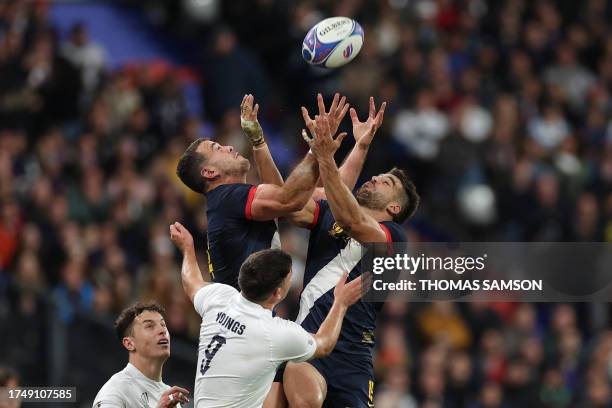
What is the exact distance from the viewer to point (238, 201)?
9984mm

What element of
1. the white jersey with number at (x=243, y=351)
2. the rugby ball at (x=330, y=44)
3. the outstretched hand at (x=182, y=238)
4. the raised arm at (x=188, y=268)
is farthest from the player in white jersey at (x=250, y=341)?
the rugby ball at (x=330, y=44)

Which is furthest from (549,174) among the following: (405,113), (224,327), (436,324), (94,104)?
(224,327)

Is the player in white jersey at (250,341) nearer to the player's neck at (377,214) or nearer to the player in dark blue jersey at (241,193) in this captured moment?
the player in dark blue jersey at (241,193)

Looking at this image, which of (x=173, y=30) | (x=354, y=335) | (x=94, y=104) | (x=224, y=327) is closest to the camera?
(x=224, y=327)

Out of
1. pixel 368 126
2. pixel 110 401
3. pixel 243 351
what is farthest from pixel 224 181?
pixel 110 401

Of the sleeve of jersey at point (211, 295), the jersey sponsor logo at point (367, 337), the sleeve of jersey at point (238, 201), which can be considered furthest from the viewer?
the jersey sponsor logo at point (367, 337)

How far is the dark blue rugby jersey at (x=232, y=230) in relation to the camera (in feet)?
32.8

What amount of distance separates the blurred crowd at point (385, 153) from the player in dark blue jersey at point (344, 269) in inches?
201

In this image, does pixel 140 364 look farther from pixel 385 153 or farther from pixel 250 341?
pixel 385 153

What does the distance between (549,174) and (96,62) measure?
6.28 m

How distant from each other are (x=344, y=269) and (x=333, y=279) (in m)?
0.12

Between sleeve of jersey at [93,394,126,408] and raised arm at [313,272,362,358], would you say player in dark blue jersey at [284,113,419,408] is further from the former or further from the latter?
sleeve of jersey at [93,394,126,408]

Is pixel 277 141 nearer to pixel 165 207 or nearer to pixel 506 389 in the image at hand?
pixel 165 207

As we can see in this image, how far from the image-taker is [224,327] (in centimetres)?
916
